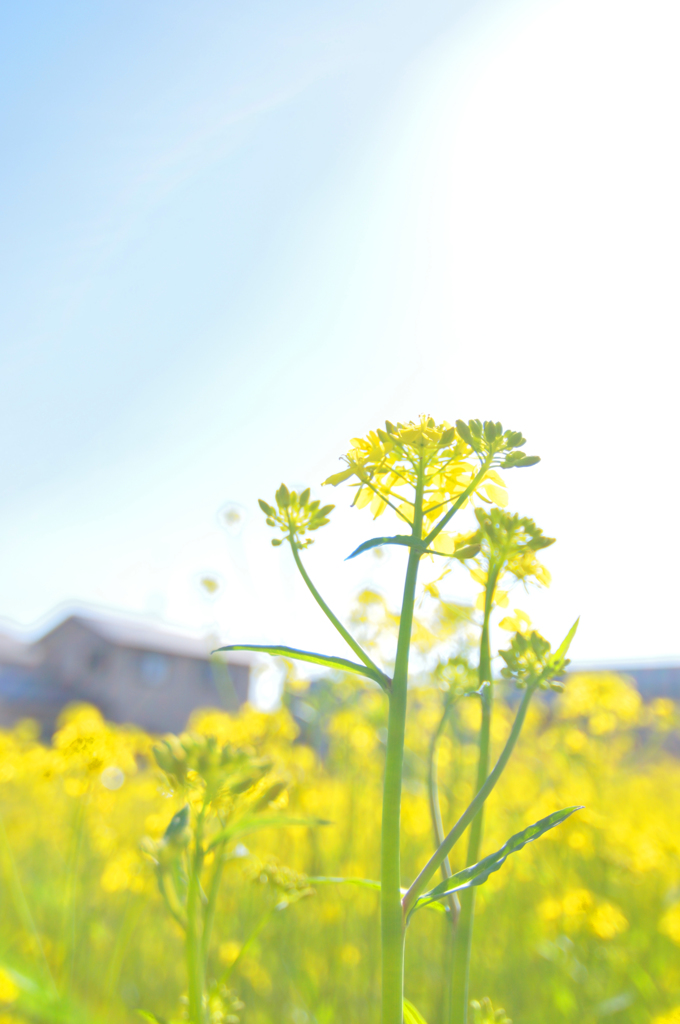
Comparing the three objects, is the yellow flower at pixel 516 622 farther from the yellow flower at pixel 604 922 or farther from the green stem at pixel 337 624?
the yellow flower at pixel 604 922

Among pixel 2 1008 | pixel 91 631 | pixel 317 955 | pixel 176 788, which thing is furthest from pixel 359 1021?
pixel 91 631

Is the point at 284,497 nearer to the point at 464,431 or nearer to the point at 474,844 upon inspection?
the point at 464,431

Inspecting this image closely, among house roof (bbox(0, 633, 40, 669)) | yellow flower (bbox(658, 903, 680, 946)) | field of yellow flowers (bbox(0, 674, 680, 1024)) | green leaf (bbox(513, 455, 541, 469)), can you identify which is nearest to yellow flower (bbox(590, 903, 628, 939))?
field of yellow flowers (bbox(0, 674, 680, 1024))

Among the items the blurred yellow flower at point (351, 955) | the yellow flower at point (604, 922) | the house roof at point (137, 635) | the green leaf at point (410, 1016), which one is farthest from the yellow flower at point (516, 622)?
the house roof at point (137, 635)

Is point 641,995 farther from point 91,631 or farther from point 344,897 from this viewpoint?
point 91,631

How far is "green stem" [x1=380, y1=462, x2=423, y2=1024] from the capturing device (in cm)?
70

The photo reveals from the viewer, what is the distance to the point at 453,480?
1.02 metres

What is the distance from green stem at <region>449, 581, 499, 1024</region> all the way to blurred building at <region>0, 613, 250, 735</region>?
29.3 metres

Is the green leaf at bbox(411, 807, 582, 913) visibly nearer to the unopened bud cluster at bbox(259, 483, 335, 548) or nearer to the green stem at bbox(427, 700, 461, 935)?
the green stem at bbox(427, 700, 461, 935)

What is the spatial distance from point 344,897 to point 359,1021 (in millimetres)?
437

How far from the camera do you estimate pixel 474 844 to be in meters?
0.87

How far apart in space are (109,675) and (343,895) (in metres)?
29.5

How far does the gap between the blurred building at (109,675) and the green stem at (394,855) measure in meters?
29.5

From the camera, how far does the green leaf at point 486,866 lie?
2.31ft
